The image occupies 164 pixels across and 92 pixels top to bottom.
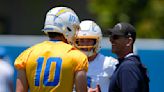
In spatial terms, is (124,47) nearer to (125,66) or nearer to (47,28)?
(125,66)

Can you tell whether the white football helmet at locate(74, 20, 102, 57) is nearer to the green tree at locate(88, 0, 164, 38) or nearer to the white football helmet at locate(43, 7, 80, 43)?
the white football helmet at locate(43, 7, 80, 43)

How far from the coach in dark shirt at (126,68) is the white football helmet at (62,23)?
68cm

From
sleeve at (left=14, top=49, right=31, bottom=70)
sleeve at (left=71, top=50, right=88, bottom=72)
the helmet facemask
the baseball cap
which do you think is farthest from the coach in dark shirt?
sleeve at (left=14, top=49, right=31, bottom=70)

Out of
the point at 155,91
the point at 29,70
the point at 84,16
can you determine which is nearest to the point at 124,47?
the point at 29,70

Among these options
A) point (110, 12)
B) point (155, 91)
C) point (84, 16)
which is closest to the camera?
point (155, 91)

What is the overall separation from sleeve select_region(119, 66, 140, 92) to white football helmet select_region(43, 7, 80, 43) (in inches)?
25.9

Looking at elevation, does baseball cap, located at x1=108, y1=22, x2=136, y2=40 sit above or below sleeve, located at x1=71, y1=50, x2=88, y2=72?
above

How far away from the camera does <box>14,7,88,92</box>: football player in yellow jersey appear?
487 centimetres

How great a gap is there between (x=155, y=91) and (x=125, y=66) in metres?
2.46

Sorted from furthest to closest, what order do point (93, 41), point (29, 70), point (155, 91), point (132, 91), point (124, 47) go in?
point (155, 91)
point (93, 41)
point (124, 47)
point (132, 91)
point (29, 70)

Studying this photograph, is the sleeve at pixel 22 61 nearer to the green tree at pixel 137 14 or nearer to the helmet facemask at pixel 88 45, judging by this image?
the helmet facemask at pixel 88 45

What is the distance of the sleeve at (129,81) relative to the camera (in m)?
5.55

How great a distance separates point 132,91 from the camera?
5539 millimetres

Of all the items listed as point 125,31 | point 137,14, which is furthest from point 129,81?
point 137,14
